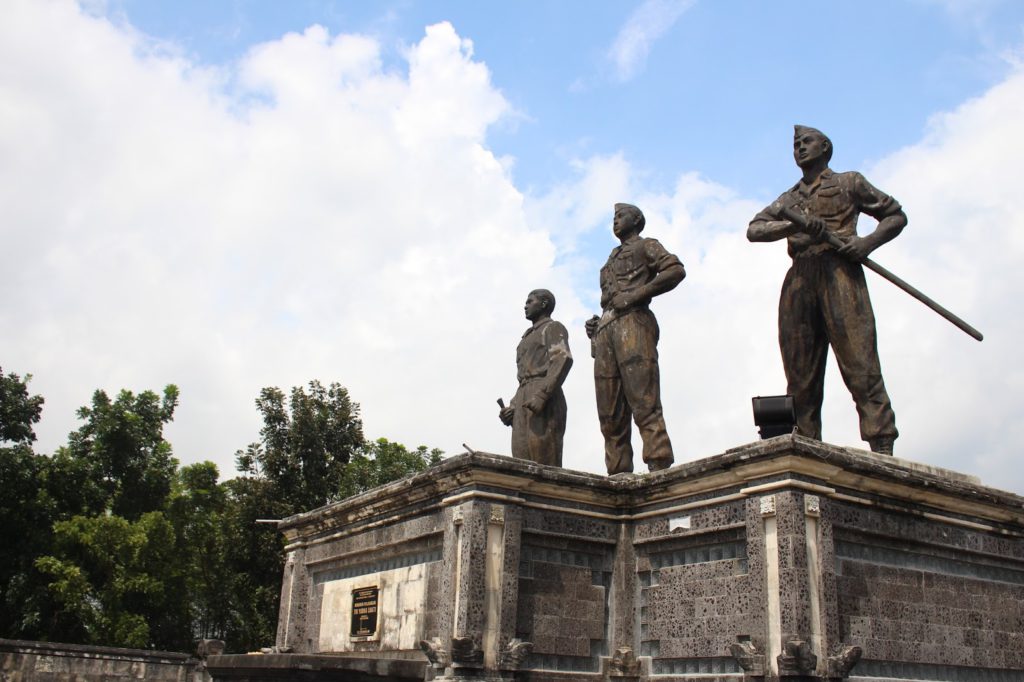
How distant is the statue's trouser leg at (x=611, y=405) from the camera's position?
11750 millimetres

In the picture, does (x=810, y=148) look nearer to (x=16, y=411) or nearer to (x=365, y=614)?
(x=365, y=614)

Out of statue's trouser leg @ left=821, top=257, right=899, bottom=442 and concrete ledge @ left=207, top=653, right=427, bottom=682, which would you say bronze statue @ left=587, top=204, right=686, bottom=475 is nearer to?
statue's trouser leg @ left=821, top=257, right=899, bottom=442

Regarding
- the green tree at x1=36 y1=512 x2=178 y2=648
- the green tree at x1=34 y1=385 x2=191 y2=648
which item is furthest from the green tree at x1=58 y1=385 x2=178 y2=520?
the green tree at x1=36 y1=512 x2=178 y2=648

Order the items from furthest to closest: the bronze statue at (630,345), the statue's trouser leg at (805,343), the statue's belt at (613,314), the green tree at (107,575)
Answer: the green tree at (107,575) < the statue's belt at (613,314) < the bronze statue at (630,345) < the statue's trouser leg at (805,343)

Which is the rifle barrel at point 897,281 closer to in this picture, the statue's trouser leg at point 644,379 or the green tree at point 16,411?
the statue's trouser leg at point 644,379

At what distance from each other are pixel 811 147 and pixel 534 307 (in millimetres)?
4023

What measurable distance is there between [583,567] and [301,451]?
2241 cm

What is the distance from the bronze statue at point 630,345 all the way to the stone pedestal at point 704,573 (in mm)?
1032

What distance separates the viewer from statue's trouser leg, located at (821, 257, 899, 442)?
1068 centimetres

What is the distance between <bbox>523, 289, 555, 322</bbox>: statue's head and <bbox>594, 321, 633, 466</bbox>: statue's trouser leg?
4.06 ft

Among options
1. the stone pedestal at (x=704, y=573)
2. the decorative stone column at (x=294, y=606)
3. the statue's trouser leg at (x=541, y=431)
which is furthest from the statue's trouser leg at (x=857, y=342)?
the decorative stone column at (x=294, y=606)

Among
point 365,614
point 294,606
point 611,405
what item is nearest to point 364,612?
point 365,614

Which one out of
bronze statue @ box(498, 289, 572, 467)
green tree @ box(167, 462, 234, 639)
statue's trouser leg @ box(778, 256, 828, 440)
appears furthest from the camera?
green tree @ box(167, 462, 234, 639)

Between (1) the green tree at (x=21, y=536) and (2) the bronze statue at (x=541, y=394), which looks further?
(1) the green tree at (x=21, y=536)
